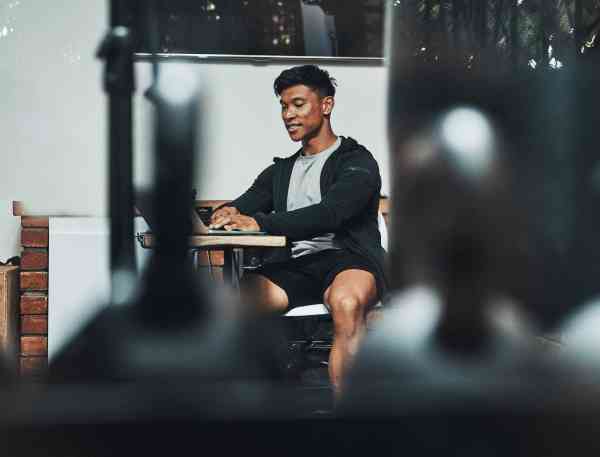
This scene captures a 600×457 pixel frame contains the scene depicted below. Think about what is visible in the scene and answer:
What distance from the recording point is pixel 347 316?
8.75ft

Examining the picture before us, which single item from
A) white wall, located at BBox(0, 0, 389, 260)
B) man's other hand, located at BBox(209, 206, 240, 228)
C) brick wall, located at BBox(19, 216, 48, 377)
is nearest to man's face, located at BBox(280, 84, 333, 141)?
man's other hand, located at BBox(209, 206, 240, 228)

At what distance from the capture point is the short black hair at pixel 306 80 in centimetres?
293

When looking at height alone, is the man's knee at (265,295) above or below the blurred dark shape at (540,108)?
below

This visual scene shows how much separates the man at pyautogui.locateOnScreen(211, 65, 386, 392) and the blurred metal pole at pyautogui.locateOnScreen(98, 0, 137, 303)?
92 centimetres

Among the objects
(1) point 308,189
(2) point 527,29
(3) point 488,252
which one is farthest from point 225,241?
(2) point 527,29

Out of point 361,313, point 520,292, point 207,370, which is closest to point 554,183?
point 520,292

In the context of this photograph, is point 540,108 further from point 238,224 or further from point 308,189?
point 238,224

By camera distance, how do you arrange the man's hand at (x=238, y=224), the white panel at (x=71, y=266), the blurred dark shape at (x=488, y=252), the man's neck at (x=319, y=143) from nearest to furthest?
the blurred dark shape at (x=488, y=252)
the man's hand at (x=238, y=224)
the man's neck at (x=319, y=143)
the white panel at (x=71, y=266)

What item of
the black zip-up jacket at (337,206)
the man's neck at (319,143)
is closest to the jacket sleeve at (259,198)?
the black zip-up jacket at (337,206)

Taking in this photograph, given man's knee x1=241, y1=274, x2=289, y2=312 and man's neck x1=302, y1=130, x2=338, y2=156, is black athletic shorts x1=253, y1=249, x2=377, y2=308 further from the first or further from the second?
man's neck x1=302, y1=130, x2=338, y2=156

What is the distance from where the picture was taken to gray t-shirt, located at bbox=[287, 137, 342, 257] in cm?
291

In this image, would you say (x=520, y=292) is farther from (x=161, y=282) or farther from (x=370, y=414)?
(x=161, y=282)

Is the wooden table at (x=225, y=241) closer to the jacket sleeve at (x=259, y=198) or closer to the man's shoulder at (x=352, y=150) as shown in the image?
the jacket sleeve at (x=259, y=198)

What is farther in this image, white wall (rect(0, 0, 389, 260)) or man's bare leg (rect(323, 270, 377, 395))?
white wall (rect(0, 0, 389, 260))
